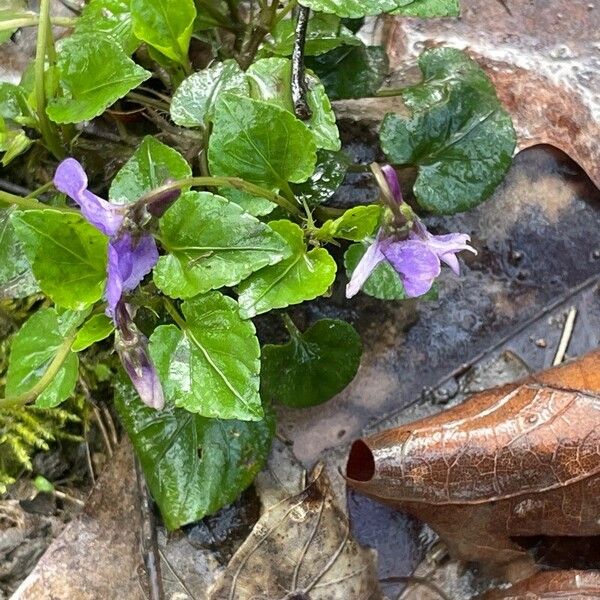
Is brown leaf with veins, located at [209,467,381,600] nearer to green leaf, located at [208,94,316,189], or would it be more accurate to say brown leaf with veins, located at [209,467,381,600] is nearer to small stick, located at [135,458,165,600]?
small stick, located at [135,458,165,600]

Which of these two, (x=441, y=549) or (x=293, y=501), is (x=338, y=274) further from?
(x=441, y=549)

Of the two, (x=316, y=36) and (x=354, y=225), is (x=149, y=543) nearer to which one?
(x=354, y=225)

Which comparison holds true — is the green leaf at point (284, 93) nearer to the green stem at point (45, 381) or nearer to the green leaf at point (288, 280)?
the green leaf at point (288, 280)

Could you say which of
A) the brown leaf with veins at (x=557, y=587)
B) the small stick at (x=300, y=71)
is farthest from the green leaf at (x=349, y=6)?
the brown leaf with veins at (x=557, y=587)

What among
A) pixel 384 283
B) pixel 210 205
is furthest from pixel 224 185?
pixel 384 283

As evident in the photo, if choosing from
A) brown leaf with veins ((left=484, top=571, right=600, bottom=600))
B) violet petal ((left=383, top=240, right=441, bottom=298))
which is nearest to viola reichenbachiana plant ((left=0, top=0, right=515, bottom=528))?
Answer: violet petal ((left=383, top=240, right=441, bottom=298))

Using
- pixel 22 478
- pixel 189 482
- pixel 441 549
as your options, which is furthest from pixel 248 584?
pixel 22 478
